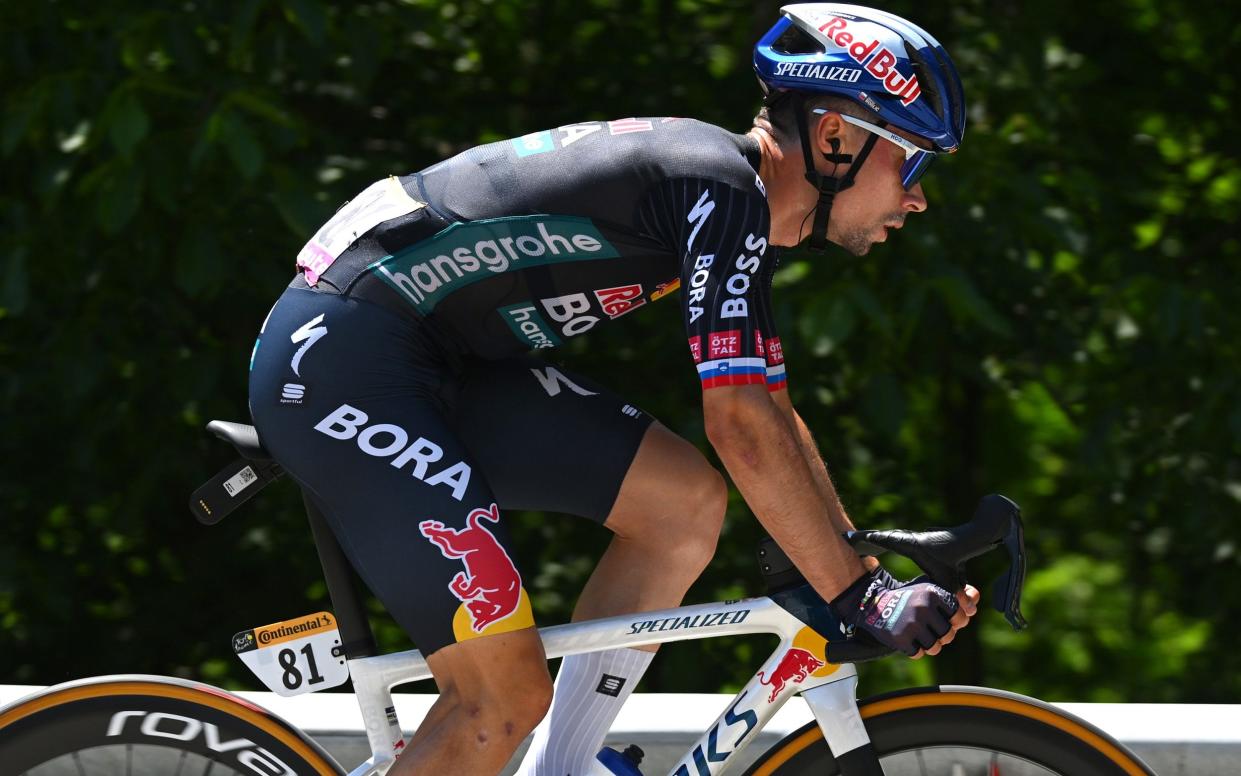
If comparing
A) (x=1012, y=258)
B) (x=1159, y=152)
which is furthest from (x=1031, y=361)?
(x=1159, y=152)

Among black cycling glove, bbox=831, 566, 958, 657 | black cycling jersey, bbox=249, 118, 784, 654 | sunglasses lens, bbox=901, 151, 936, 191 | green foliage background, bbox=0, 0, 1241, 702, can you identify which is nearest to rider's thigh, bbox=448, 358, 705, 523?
black cycling jersey, bbox=249, 118, 784, 654

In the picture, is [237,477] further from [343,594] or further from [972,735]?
[972,735]

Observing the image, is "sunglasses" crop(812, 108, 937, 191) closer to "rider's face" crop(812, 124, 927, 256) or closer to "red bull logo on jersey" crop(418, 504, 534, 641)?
"rider's face" crop(812, 124, 927, 256)

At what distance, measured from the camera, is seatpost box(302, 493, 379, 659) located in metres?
2.53

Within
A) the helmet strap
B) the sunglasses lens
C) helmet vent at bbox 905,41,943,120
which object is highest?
helmet vent at bbox 905,41,943,120

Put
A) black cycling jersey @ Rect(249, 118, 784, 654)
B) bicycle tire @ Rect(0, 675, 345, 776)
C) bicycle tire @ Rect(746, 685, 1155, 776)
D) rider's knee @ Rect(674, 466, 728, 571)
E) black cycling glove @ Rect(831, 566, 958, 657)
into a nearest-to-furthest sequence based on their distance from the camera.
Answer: black cycling glove @ Rect(831, 566, 958, 657)
black cycling jersey @ Rect(249, 118, 784, 654)
bicycle tire @ Rect(746, 685, 1155, 776)
bicycle tire @ Rect(0, 675, 345, 776)
rider's knee @ Rect(674, 466, 728, 571)

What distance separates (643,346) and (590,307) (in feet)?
7.01

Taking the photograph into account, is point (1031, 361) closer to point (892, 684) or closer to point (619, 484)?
point (892, 684)

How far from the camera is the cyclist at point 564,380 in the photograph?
2.36 meters

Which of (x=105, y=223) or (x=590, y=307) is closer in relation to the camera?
(x=590, y=307)

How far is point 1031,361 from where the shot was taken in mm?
4848

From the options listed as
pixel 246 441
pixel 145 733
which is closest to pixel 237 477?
pixel 246 441

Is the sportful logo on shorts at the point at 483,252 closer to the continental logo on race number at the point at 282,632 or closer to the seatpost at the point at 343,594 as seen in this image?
the seatpost at the point at 343,594

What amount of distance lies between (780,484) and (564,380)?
1.87 feet
